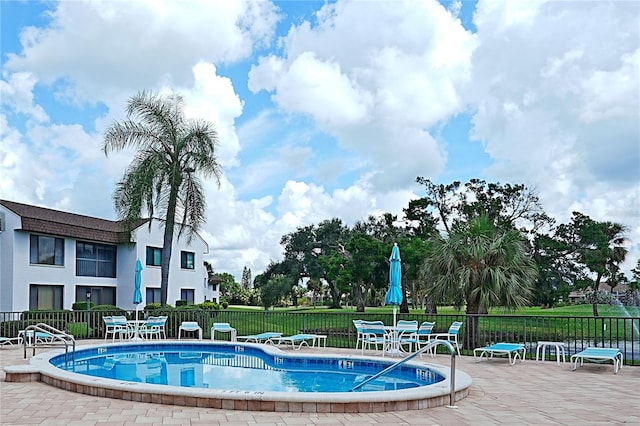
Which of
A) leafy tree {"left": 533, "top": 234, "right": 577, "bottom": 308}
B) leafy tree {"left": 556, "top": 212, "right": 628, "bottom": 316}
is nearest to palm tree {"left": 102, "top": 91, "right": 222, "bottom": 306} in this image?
leafy tree {"left": 533, "top": 234, "right": 577, "bottom": 308}

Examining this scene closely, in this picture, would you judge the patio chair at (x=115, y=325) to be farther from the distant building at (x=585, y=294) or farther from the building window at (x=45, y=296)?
the distant building at (x=585, y=294)

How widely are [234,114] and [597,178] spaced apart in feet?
37.4

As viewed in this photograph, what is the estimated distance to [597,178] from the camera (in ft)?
57.3

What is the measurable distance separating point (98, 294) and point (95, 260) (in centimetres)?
164

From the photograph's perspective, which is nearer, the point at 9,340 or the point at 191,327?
the point at 9,340

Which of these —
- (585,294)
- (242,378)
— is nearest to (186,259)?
(242,378)

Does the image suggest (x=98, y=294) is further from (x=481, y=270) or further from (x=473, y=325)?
(x=473, y=325)

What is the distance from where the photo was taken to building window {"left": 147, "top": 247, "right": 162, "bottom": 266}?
3112cm

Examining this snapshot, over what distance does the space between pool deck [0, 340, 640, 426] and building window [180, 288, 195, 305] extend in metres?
23.6

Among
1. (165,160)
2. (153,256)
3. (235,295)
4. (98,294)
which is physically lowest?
(235,295)

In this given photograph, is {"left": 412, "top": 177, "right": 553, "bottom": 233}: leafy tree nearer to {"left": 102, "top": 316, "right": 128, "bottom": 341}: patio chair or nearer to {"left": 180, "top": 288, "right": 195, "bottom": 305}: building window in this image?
{"left": 180, "top": 288, "right": 195, "bottom": 305}: building window

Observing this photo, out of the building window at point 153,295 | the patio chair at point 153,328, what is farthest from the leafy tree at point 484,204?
the patio chair at point 153,328

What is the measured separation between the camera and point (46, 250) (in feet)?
84.2

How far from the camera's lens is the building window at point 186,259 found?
3378 cm
